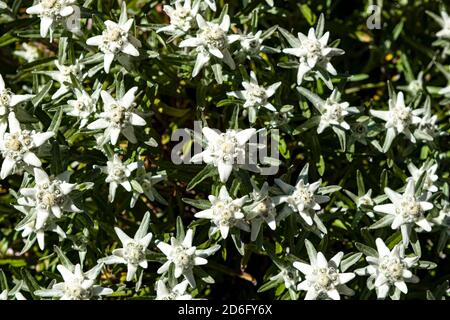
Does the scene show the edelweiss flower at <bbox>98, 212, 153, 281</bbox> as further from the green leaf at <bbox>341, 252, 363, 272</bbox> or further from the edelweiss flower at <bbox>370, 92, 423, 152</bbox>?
the edelweiss flower at <bbox>370, 92, 423, 152</bbox>

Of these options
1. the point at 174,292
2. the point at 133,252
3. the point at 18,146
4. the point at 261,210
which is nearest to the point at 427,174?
the point at 261,210

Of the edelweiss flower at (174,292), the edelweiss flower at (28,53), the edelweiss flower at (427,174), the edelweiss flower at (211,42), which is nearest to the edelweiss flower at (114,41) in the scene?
the edelweiss flower at (211,42)

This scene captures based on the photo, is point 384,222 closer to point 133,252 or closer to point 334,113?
point 334,113

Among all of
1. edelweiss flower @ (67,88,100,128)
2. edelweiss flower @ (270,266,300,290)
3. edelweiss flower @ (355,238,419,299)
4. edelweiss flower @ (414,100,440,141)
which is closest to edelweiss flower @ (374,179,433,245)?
edelweiss flower @ (355,238,419,299)

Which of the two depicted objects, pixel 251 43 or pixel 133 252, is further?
pixel 251 43

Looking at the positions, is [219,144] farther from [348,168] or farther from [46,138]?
[348,168]

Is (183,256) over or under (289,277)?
over
